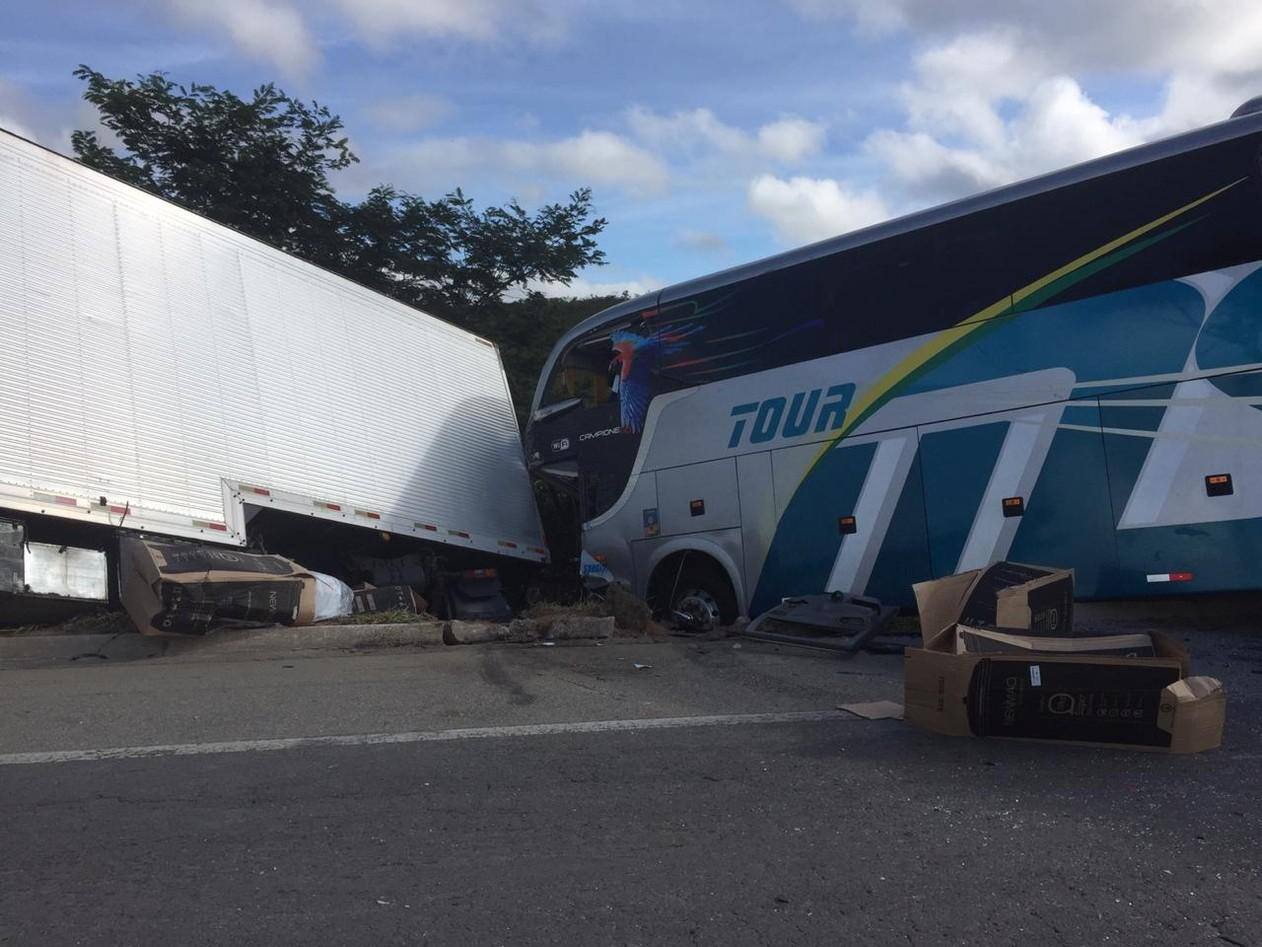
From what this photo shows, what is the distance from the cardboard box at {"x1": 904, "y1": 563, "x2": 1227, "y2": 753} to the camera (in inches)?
186

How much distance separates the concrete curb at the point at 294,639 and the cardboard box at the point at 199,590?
158 mm

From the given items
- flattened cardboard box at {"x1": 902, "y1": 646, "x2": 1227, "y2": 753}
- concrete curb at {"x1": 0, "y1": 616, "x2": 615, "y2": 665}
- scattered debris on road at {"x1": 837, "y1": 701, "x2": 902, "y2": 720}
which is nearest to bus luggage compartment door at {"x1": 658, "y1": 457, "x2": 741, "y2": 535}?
concrete curb at {"x1": 0, "y1": 616, "x2": 615, "y2": 665}

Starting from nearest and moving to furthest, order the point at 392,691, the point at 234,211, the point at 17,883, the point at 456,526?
the point at 17,883 < the point at 392,691 < the point at 456,526 < the point at 234,211

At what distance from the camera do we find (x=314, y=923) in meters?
3.10

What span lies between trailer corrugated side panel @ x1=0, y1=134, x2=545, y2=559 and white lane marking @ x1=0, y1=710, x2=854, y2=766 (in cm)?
318

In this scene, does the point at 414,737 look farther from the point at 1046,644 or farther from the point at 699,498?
the point at 699,498

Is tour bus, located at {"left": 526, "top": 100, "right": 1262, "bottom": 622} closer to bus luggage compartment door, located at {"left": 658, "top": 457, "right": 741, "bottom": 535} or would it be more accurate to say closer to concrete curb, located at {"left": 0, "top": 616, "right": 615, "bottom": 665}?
bus luggage compartment door, located at {"left": 658, "top": 457, "right": 741, "bottom": 535}

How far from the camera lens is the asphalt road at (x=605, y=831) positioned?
3.12m

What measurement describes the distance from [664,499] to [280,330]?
415 centimetres

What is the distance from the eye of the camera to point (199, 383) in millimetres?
9031

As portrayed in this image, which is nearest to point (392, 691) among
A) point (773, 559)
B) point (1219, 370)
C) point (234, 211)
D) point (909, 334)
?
point (773, 559)

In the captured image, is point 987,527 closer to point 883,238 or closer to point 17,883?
point 883,238

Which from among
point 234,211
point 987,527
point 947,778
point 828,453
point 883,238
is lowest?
point 947,778

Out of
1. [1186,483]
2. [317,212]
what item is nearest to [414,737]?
[1186,483]
